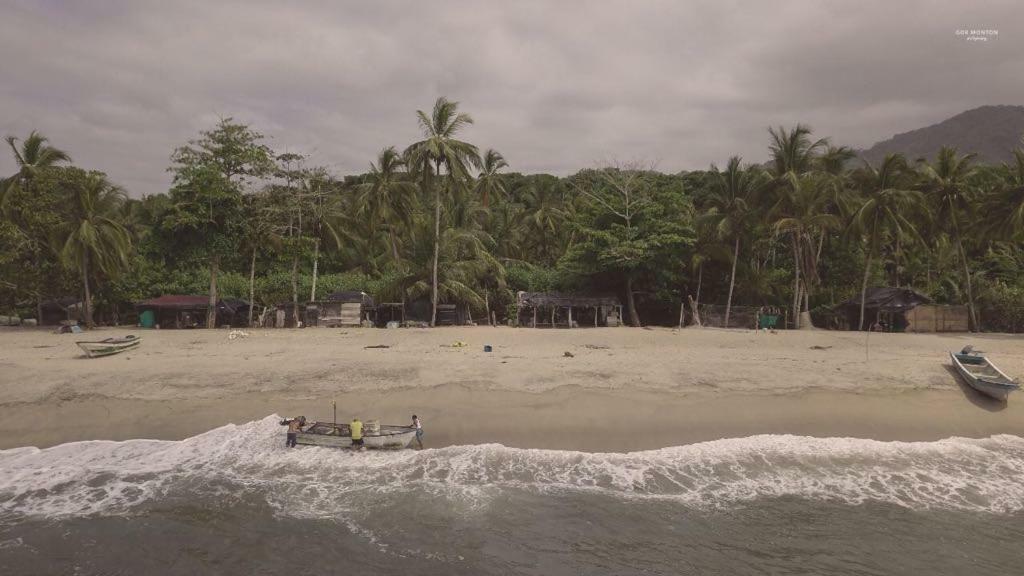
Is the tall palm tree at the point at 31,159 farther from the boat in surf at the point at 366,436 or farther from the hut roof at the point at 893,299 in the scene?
the hut roof at the point at 893,299

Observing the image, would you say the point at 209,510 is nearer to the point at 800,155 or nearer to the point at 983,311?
the point at 800,155

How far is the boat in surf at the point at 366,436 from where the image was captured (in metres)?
13.5

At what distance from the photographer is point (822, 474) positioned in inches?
498

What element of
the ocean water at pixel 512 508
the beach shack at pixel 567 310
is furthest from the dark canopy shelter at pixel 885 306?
the ocean water at pixel 512 508

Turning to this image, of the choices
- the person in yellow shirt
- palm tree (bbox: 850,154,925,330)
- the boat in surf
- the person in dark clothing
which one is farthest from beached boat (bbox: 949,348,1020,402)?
the person in dark clothing

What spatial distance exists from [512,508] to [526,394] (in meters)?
5.07

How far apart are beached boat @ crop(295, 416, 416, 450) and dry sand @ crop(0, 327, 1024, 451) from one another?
104 cm

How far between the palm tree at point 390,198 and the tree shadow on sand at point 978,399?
2816 centimetres

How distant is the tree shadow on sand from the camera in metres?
16.1

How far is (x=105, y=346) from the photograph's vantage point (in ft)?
68.7

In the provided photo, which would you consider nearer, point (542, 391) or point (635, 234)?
point (542, 391)

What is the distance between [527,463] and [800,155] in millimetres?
25782

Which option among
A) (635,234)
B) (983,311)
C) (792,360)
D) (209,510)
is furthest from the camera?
(635,234)

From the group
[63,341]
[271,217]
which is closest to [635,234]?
[271,217]
